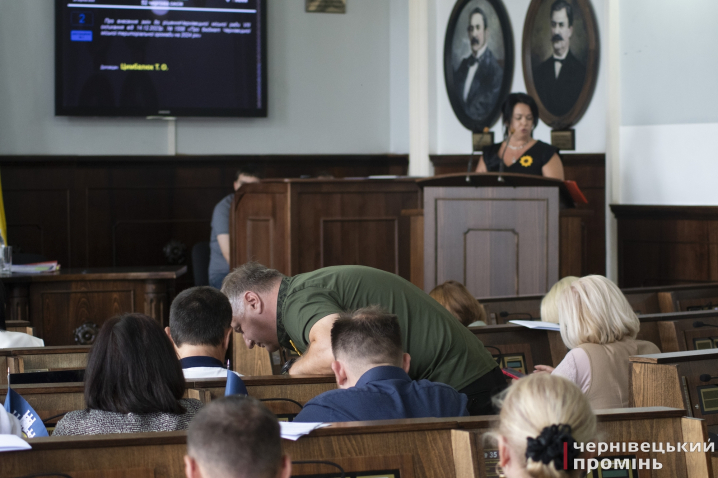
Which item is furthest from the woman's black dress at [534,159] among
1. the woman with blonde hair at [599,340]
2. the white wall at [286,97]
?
the white wall at [286,97]

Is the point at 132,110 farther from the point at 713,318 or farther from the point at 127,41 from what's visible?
the point at 713,318

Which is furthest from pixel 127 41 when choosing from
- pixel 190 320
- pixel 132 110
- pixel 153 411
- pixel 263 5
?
pixel 153 411

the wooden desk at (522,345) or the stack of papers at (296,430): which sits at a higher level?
the stack of papers at (296,430)

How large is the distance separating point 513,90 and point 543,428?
6286mm

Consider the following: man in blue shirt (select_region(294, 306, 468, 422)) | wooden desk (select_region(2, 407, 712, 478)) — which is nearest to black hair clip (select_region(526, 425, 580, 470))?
wooden desk (select_region(2, 407, 712, 478))

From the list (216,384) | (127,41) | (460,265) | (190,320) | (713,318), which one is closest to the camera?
(216,384)

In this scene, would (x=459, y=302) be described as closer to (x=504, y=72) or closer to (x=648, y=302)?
(x=648, y=302)

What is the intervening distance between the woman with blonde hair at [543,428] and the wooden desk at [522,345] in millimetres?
1656

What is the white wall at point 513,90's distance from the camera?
252 inches

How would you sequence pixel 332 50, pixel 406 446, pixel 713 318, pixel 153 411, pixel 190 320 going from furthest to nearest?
pixel 332 50 < pixel 713 318 < pixel 190 320 < pixel 153 411 < pixel 406 446

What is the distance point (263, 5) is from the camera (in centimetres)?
789

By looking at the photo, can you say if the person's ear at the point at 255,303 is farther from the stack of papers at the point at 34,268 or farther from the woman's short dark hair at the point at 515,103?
the stack of papers at the point at 34,268

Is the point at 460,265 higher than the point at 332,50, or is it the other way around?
the point at 332,50

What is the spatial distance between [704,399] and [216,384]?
4.26 ft
